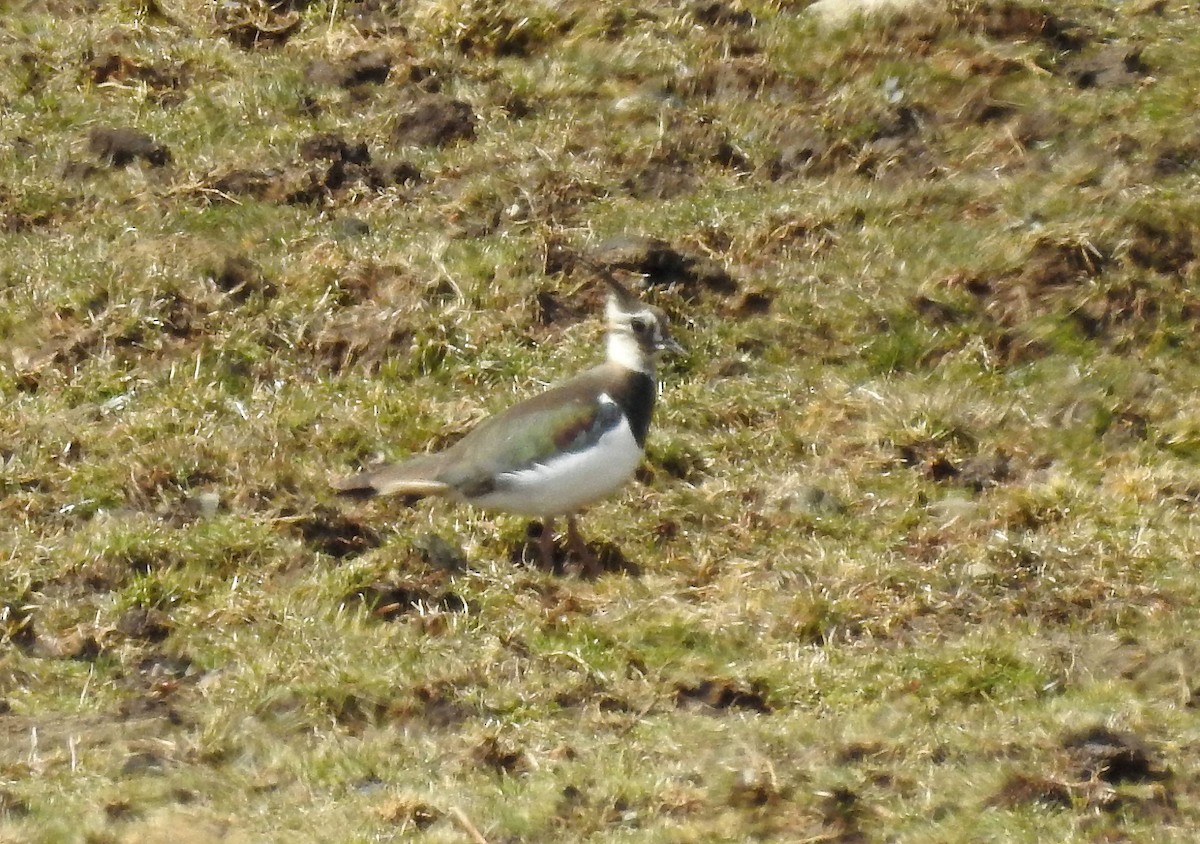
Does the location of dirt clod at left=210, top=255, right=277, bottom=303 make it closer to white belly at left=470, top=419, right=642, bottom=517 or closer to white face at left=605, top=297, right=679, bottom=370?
white face at left=605, top=297, right=679, bottom=370

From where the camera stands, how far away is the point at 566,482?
8.27 metres

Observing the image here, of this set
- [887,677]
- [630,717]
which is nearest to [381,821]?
[630,717]

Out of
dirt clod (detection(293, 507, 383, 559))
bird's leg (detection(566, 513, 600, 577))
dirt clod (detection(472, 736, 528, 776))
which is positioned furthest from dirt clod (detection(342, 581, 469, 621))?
dirt clod (detection(472, 736, 528, 776))

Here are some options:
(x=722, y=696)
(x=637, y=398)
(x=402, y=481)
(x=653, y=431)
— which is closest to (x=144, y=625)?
(x=402, y=481)

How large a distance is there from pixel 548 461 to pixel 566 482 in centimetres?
12

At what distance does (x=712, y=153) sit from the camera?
11.9 meters

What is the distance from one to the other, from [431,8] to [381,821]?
7.82 metres

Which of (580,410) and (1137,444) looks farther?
(1137,444)

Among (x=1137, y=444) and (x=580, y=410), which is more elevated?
(x=580, y=410)

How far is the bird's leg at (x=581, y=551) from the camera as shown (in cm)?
851

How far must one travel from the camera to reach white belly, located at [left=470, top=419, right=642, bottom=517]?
825 centimetres

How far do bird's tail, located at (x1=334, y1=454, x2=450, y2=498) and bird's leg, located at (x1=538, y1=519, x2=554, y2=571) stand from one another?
0.54 metres

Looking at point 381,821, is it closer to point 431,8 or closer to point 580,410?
point 580,410

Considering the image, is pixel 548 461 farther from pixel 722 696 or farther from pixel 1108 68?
pixel 1108 68
